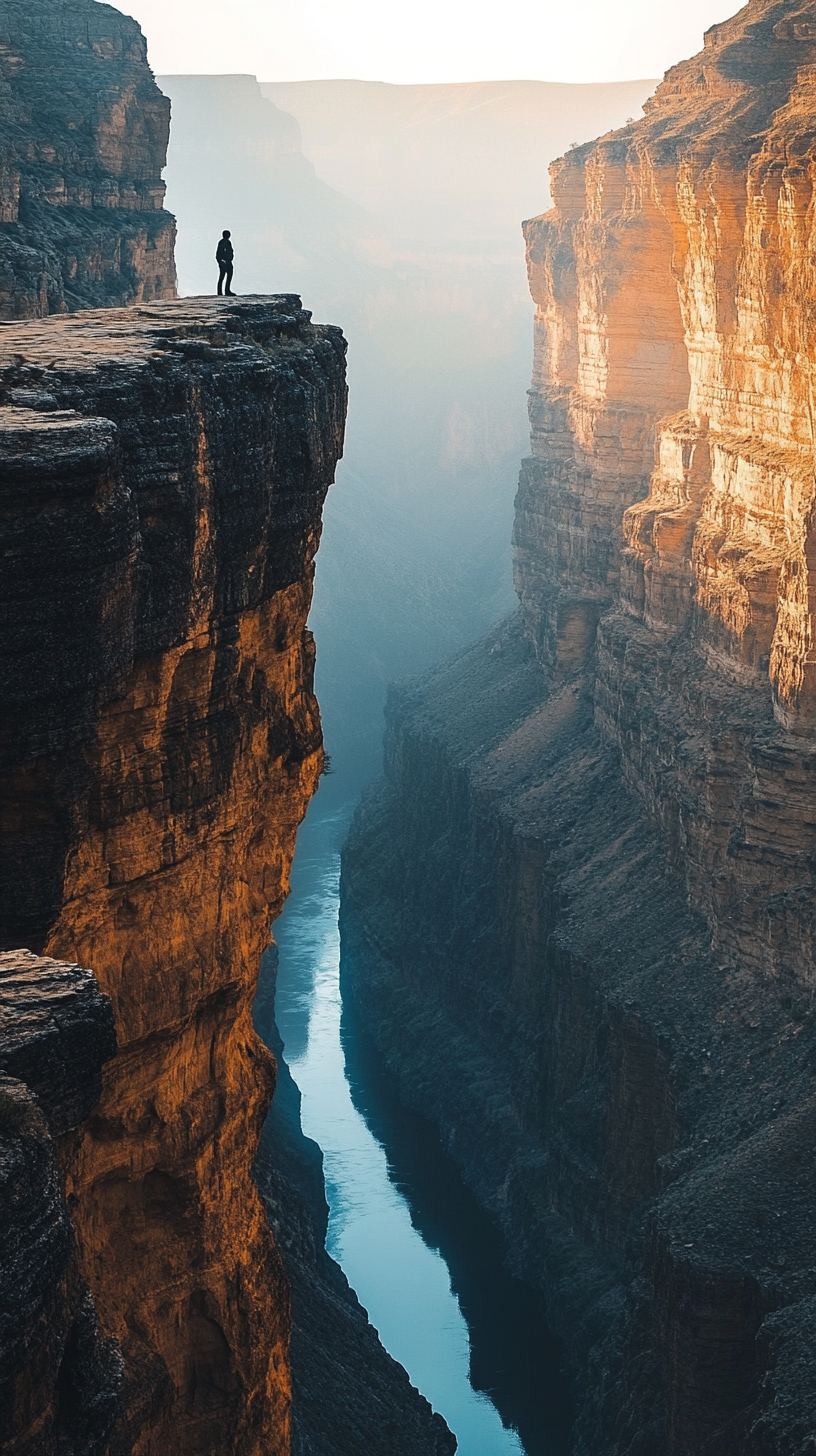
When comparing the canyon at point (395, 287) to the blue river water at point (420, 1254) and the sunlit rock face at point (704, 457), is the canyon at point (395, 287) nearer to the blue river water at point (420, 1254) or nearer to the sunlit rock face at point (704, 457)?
the sunlit rock face at point (704, 457)

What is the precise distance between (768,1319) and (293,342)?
59.7 feet

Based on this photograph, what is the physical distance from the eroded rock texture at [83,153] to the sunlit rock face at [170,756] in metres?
16.5

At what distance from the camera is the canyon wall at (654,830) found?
35.3 metres

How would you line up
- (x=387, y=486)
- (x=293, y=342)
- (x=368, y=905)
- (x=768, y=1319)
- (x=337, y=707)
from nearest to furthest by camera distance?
(x=293, y=342) → (x=768, y=1319) → (x=368, y=905) → (x=337, y=707) → (x=387, y=486)

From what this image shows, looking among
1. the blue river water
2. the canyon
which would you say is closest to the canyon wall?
the blue river water

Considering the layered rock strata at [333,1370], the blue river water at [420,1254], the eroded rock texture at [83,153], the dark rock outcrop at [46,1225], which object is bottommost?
the blue river water at [420,1254]

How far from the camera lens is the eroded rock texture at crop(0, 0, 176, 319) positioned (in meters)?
39.1

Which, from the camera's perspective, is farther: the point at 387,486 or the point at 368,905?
the point at 387,486

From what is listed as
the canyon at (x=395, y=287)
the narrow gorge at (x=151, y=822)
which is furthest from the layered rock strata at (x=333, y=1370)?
the canyon at (x=395, y=287)

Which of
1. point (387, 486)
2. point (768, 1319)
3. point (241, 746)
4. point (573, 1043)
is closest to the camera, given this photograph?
point (241, 746)

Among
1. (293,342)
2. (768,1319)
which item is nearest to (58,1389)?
(293,342)

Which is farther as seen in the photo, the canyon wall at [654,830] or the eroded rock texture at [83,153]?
the eroded rock texture at [83,153]

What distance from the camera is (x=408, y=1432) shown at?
1283 inches

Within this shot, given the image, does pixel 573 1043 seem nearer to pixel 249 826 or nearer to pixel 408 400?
pixel 249 826
